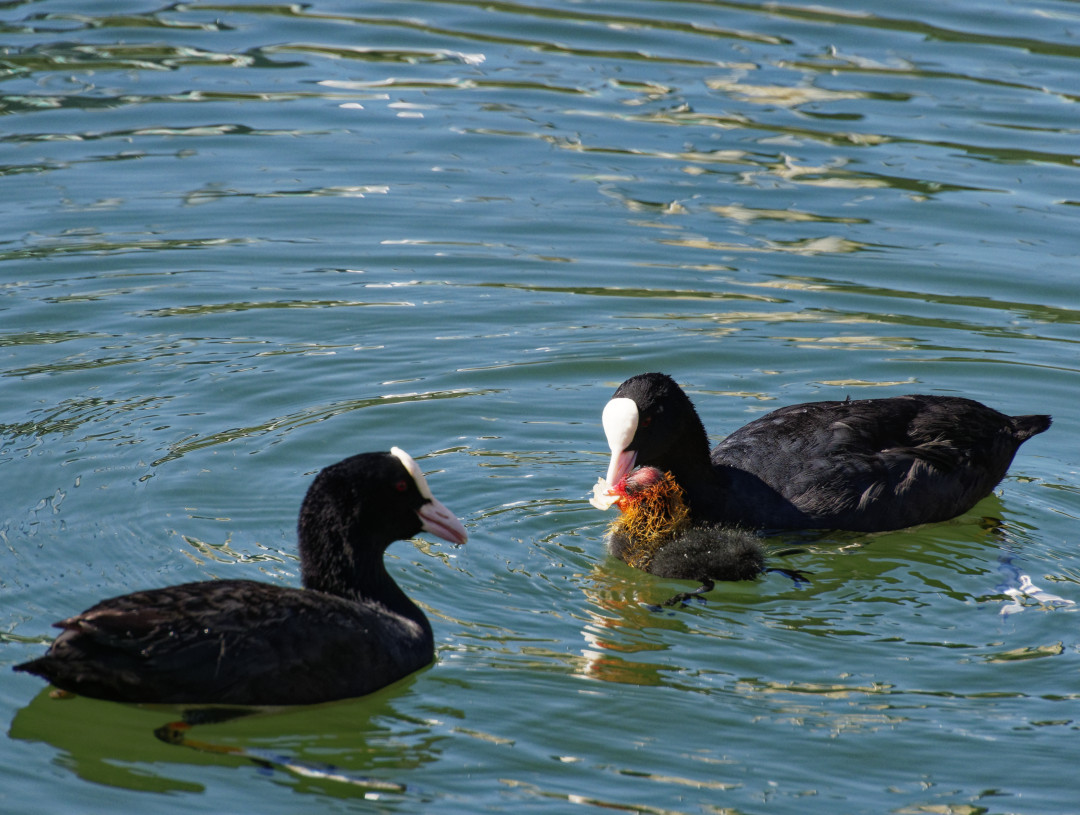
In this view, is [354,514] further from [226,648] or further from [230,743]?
[230,743]

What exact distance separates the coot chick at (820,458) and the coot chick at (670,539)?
4.6 inches

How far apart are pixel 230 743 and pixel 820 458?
3228 mm

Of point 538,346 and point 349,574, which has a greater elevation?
point 538,346

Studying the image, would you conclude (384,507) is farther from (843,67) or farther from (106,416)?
(843,67)

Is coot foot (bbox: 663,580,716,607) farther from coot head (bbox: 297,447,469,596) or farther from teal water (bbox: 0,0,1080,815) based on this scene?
coot head (bbox: 297,447,469,596)

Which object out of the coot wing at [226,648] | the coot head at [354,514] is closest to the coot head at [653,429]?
the coot head at [354,514]

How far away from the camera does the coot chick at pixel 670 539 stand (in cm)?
648

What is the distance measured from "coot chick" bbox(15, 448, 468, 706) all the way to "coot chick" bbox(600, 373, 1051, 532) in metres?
1.28

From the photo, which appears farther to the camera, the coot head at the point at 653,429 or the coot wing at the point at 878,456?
the coot wing at the point at 878,456

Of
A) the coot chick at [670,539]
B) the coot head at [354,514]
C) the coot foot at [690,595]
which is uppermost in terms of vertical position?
the coot head at [354,514]

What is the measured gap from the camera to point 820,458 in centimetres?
717

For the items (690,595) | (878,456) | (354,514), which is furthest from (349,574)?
(878,456)

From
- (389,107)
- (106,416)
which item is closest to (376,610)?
(106,416)

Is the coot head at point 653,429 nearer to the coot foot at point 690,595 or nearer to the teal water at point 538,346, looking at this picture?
the teal water at point 538,346
